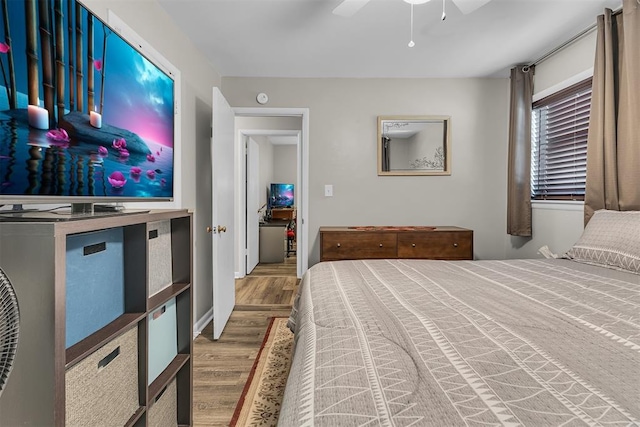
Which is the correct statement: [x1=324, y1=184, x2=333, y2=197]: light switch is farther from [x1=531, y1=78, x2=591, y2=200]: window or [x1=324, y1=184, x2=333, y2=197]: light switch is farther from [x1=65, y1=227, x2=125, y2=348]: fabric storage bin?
[x1=65, y1=227, x2=125, y2=348]: fabric storage bin

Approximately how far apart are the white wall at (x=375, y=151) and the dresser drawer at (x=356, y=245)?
1.58 feet

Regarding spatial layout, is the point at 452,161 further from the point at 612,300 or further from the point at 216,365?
the point at 216,365

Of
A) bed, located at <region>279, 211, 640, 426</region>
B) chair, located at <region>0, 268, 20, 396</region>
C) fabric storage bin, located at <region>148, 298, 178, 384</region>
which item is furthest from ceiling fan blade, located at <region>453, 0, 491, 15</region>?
chair, located at <region>0, 268, 20, 396</region>

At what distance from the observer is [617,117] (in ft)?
7.26

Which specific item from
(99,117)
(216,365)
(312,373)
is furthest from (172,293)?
(216,365)

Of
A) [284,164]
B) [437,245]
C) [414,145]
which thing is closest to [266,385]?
[437,245]

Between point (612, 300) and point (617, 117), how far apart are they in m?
1.58

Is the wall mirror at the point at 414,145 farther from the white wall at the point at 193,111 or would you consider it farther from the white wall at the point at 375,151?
the white wall at the point at 193,111

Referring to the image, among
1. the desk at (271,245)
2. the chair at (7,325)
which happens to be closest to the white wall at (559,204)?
the chair at (7,325)

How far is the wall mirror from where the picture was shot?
357 cm

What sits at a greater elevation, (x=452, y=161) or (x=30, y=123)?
(x=452, y=161)

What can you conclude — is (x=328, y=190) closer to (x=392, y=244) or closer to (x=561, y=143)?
(x=392, y=244)

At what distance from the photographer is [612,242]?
183 cm

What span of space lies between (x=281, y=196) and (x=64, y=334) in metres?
6.90
